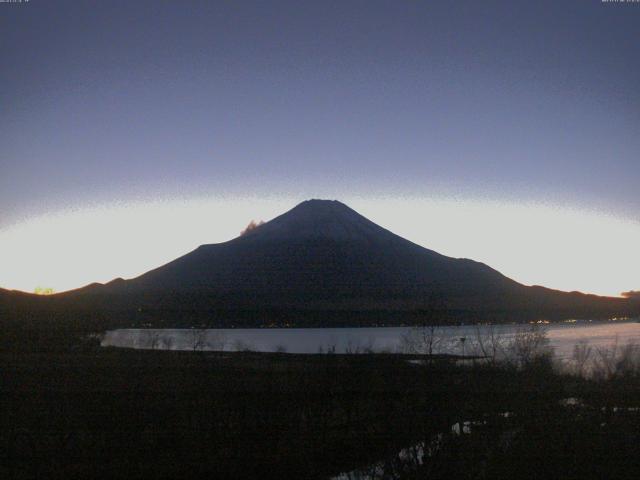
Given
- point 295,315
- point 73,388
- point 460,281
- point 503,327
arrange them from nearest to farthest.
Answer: point 73,388
point 503,327
point 295,315
point 460,281

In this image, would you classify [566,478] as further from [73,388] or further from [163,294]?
[163,294]

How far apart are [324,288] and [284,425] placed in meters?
37.4

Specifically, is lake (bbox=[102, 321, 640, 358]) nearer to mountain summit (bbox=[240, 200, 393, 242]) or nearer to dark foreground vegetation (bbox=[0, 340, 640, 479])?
dark foreground vegetation (bbox=[0, 340, 640, 479])

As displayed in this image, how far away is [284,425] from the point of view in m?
11.4

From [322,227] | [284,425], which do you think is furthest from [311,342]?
[322,227]

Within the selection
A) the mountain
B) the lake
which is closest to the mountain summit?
the mountain

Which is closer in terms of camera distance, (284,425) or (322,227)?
(284,425)

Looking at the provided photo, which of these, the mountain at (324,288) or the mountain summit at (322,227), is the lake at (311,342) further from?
the mountain summit at (322,227)

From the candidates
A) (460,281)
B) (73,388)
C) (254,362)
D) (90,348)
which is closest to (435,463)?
(73,388)

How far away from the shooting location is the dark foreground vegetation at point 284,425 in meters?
8.84

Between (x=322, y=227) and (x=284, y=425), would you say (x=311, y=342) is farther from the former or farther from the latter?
(x=322, y=227)

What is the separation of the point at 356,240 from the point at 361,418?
2297 inches

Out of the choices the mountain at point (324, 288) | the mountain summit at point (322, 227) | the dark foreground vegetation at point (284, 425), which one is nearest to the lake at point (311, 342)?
the mountain at point (324, 288)

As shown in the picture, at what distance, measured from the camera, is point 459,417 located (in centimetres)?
1198
